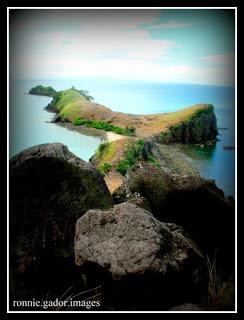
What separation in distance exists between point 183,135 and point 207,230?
4.38ft

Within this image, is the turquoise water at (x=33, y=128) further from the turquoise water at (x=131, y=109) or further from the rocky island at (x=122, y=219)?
the rocky island at (x=122, y=219)

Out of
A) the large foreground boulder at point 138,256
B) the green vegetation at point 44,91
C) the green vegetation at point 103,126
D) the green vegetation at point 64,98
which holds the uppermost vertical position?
the green vegetation at point 44,91

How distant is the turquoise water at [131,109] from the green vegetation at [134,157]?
42cm

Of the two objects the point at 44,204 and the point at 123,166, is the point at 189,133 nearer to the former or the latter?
the point at 123,166

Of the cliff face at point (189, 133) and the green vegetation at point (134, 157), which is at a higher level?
the cliff face at point (189, 133)

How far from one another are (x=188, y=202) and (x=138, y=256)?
1.54 meters

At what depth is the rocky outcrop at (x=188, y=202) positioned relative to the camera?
561cm

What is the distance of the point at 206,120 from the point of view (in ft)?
19.3

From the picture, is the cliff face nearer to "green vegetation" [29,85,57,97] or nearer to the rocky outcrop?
the rocky outcrop

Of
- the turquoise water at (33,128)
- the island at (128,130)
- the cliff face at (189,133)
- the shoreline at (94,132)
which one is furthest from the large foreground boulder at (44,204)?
the cliff face at (189,133)

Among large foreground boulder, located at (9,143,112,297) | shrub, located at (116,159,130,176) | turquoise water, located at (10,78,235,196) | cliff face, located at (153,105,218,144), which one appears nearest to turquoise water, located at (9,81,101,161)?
turquoise water, located at (10,78,235,196)

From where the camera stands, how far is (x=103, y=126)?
20.0 ft

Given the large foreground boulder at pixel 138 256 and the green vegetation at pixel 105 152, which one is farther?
the green vegetation at pixel 105 152

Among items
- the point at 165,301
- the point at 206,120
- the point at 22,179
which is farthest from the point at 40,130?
the point at 165,301
